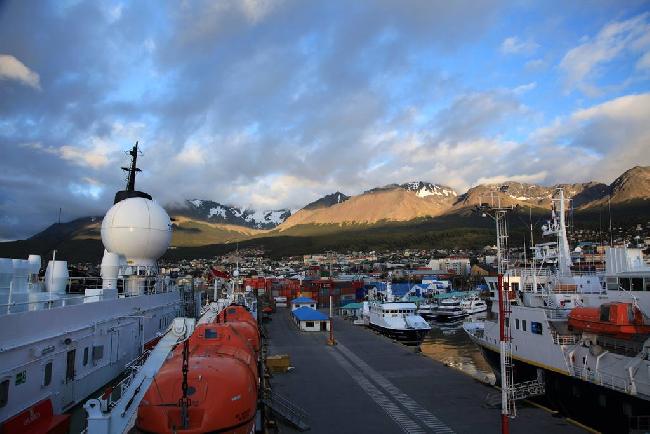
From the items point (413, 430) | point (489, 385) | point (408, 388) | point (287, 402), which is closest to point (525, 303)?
point (489, 385)

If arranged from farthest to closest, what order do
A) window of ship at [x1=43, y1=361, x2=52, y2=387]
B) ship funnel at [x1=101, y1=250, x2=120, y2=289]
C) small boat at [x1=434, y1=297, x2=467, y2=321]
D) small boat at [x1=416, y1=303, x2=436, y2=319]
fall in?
small boat at [x1=416, y1=303, x2=436, y2=319], small boat at [x1=434, y1=297, x2=467, y2=321], ship funnel at [x1=101, y1=250, x2=120, y2=289], window of ship at [x1=43, y1=361, x2=52, y2=387]

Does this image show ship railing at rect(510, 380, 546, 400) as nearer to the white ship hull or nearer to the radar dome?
the white ship hull

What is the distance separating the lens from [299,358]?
Result: 33531mm

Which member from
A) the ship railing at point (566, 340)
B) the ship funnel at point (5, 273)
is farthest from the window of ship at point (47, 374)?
the ship railing at point (566, 340)

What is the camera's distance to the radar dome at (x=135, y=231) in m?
30.0

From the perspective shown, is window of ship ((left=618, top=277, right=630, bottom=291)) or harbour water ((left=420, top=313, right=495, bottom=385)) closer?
window of ship ((left=618, top=277, right=630, bottom=291))

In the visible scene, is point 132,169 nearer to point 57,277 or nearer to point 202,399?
point 57,277

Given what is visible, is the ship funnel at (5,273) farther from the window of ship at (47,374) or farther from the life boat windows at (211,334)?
the life boat windows at (211,334)

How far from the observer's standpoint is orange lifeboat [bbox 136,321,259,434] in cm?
1019

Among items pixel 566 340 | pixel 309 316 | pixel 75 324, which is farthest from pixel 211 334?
pixel 309 316

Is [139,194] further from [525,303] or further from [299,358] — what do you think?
[525,303]

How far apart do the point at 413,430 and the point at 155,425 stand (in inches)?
451

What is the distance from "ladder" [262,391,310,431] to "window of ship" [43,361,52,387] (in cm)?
912

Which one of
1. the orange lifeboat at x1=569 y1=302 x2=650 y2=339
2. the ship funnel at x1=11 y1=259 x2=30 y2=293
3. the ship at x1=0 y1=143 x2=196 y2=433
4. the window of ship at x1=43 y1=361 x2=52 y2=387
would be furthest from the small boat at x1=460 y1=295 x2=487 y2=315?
the window of ship at x1=43 y1=361 x2=52 y2=387
